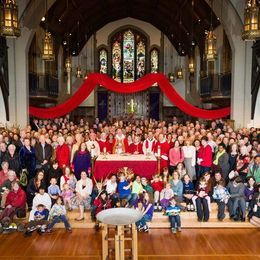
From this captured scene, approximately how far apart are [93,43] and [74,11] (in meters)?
7.95

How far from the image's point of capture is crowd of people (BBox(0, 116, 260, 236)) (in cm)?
952

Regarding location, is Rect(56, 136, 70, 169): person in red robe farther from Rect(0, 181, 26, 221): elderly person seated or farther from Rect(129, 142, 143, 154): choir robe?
Rect(129, 142, 143, 154): choir robe

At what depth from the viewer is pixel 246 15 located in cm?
988

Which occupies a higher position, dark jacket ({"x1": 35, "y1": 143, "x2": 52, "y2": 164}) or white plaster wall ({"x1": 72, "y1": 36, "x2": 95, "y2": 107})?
white plaster wall ({"x1": 72, "y1": 36, "x2": 95, "y2": 107})

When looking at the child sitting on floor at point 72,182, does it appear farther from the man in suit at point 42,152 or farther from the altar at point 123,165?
the altar at point 123,165

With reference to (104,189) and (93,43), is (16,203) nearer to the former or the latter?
(104,189)

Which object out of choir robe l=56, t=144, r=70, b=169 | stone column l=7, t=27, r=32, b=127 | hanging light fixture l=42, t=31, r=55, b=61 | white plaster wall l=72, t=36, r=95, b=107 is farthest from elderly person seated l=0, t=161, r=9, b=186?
white plaster wall l=72, t=36, r=95, b=107

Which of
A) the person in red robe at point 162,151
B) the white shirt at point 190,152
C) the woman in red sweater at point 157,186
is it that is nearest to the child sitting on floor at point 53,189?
the woman in red sweater at point 157,186

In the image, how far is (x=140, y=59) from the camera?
104ft

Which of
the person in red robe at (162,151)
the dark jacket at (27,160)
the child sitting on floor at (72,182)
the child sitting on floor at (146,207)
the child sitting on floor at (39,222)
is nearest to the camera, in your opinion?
the child sitting on floor at (39,222)

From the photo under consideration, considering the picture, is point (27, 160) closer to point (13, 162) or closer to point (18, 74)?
point (13, 162)

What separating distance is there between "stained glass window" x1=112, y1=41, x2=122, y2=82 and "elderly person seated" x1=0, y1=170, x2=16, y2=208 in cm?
2251

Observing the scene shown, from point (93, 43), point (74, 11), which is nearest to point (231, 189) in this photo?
point (74, 11)

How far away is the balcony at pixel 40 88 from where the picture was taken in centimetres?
1947
